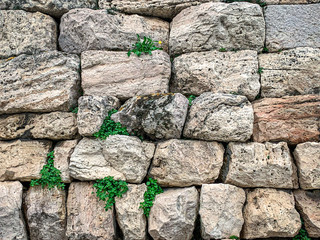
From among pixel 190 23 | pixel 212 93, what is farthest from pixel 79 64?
pixel 212 93

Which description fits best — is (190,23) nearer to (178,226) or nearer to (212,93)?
(212,93)

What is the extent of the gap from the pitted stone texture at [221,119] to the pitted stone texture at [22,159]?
183cm

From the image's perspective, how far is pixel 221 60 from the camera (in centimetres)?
336

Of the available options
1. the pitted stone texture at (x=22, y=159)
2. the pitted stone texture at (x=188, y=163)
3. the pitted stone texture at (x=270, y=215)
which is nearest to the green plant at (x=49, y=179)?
the pitted stone texture at (x=22, y=159)

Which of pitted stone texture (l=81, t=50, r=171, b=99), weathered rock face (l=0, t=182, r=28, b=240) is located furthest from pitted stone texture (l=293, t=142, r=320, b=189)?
weathered rock face (l=0, t=182, r=28, b=240)

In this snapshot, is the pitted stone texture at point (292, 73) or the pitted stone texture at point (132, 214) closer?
the pitted stone texture at point (132, 214)

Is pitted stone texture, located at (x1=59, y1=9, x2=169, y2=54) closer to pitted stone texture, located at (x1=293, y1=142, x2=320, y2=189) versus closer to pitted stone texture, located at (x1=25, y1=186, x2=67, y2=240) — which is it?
pitted stone texture, located at (x1=25, y1=186, x2=67, y2=240)

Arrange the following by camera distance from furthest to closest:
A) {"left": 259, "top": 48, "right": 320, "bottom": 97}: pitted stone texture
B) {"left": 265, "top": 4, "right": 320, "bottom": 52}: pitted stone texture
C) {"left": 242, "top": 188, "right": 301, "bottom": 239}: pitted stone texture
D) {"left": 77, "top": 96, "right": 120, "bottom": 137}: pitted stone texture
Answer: {"left": 265, "top": 4, "right": 320, "bottom": 52}: pitted stone texture → {"left": 259, "top": 48, "right": 320, "bottom": 97}: pitted stone texture → {"left": 77, "top": 96, "right": 120, "bottom": 137}: pitted stone texture → {"left": 242, "top": 188, "right": 301, "bottom": 239}: pitted stone texture

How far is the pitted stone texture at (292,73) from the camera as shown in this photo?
323cm

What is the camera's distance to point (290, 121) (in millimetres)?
3088

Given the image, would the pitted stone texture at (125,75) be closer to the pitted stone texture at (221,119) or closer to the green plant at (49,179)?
the pitted stone texture at (221,119)

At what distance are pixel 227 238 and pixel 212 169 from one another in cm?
77

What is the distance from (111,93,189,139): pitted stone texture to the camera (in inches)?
120

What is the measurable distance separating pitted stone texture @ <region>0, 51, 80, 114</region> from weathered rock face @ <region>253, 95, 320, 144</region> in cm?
238
